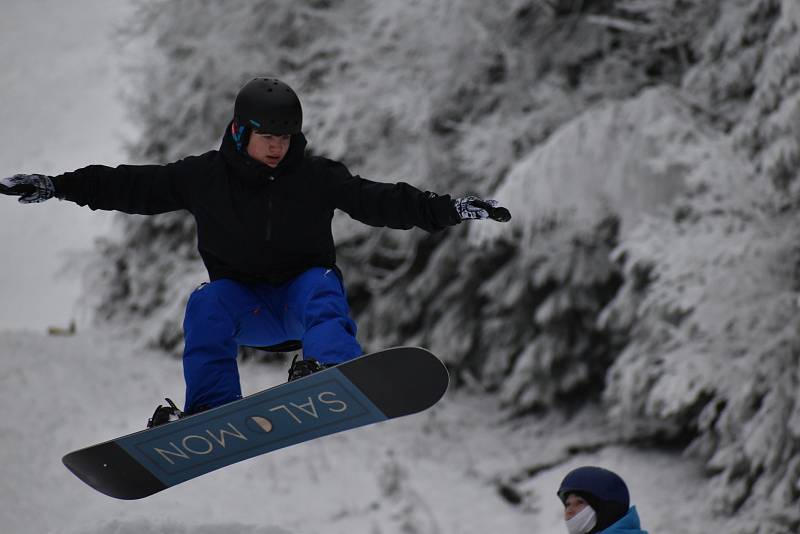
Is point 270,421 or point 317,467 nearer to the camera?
point 270,421

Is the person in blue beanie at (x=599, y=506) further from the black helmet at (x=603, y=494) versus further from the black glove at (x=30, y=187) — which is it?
the black glove at (x=30, y=187)

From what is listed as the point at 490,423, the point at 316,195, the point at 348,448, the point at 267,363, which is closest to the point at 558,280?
the point at 490,423

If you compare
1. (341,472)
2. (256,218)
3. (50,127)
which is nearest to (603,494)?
(256,218)

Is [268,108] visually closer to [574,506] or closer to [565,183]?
[574,506]

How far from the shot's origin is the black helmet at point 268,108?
3668 millimetres

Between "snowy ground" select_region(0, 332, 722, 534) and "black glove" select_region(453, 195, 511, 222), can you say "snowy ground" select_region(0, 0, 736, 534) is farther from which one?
"black glove" select_region(453, 195, 511, 222)

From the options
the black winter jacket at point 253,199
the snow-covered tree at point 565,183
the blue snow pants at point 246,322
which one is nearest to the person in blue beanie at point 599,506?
the blue snow pants at point 246,322

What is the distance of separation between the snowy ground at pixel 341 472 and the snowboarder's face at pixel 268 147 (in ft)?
12.4

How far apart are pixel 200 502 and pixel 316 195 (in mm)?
4566

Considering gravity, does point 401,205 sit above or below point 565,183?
above

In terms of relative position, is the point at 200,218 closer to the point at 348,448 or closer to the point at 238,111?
the point at 238,111

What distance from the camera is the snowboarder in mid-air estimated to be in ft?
12.3

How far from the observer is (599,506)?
379cm

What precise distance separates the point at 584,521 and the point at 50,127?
26.0 m
